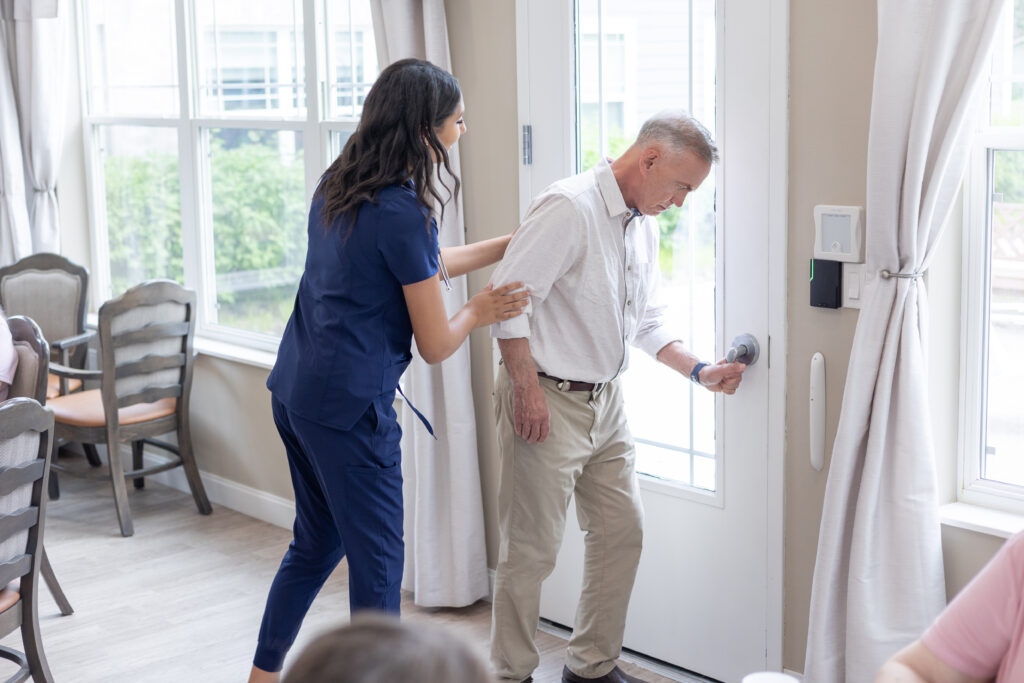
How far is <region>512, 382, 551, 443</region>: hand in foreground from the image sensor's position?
2775 mm

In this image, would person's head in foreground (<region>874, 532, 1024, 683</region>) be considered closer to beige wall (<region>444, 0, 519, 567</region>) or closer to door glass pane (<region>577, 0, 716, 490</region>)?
door glass pane (<region>577, 0, 716, 490</region>)

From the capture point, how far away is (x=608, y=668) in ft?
10.2

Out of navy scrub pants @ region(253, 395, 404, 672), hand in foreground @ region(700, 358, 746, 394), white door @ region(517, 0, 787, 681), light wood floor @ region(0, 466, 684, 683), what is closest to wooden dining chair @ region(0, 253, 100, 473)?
light wood floor @ region(0, 466, 684, 683)

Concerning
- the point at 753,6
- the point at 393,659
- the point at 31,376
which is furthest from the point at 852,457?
the point at 31,376

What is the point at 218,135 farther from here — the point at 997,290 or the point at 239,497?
the point at 997,290

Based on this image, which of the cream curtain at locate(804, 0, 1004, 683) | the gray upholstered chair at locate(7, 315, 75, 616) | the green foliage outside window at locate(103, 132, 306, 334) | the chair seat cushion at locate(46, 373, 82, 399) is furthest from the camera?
the chair seat cushion at locate(46, 373, 82, 399)

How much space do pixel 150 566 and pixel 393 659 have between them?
3.72 metres

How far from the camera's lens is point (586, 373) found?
2.84 metres

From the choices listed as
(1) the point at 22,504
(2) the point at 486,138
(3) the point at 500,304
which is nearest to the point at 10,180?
(2) the point at 486,138

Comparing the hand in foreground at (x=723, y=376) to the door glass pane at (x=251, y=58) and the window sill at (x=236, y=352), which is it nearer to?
the window sill at (x=236, y=352)

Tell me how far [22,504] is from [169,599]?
3.99 ft

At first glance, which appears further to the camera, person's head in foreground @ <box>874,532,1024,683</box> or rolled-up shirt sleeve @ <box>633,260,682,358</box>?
rolled-up shirt sleeve @ <box>633,260,682,358</box>

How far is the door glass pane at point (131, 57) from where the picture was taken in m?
5.30

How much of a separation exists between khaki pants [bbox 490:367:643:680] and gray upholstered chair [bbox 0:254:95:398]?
310 centimetres
